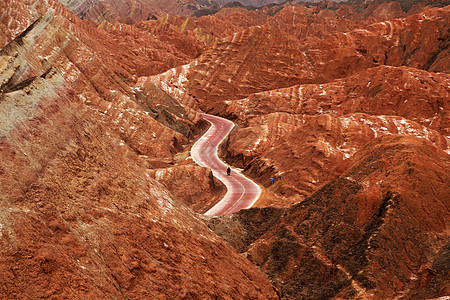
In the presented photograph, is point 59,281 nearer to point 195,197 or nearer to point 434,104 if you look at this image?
point 195,197

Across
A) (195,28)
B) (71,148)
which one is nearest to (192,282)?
(71,148)

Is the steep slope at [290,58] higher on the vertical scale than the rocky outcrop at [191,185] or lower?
higher

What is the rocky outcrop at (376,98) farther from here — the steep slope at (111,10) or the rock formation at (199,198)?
the steep slope at (111,10)

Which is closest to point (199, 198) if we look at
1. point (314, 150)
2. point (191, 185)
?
point (191, 185)

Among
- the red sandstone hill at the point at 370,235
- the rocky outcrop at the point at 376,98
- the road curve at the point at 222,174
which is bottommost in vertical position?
the road curve at the point at 222,174

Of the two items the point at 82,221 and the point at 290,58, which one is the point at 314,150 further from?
the point at 290,58

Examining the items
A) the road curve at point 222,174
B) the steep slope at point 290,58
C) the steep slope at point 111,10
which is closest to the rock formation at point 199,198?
the road curve at point 222,174
